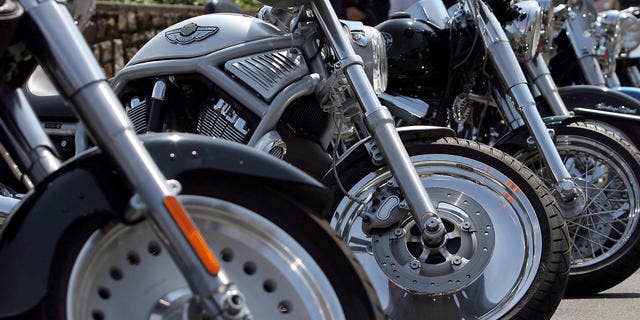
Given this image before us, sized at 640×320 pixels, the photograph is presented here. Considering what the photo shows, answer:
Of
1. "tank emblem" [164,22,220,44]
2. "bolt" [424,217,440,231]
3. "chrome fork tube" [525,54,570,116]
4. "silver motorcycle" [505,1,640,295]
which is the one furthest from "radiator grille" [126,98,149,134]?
"chrome fork tube" [525,54,570,116]

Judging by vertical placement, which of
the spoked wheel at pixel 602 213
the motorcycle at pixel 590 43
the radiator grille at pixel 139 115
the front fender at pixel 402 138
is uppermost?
the radiator grille at pixel 139 115

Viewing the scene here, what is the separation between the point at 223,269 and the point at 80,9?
83 cm

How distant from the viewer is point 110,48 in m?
8.89

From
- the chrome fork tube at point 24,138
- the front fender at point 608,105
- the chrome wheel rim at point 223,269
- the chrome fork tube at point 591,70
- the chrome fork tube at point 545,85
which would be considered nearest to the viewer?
the chrome wheel rim at point 223,269

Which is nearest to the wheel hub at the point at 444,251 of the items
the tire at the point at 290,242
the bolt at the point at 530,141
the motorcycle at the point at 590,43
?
the bolt at the point at 530,141

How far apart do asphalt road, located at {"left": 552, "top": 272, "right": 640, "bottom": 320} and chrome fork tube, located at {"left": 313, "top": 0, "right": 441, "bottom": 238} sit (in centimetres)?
147

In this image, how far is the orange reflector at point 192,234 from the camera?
2279mm

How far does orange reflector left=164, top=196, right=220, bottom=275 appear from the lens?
7.48ft

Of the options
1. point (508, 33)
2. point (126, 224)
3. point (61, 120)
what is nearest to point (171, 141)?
point (126, 224)

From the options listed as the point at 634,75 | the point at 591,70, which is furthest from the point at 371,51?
the point at 634,75

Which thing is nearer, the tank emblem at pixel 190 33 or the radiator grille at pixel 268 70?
the radiator grille at pixel 268 70

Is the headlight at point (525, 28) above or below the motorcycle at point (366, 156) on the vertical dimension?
below

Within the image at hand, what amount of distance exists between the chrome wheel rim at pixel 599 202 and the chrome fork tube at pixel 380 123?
177 centimetres

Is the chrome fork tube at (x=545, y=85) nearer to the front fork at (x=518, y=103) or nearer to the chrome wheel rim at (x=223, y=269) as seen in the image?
the front fork at (x=518, y=103)
